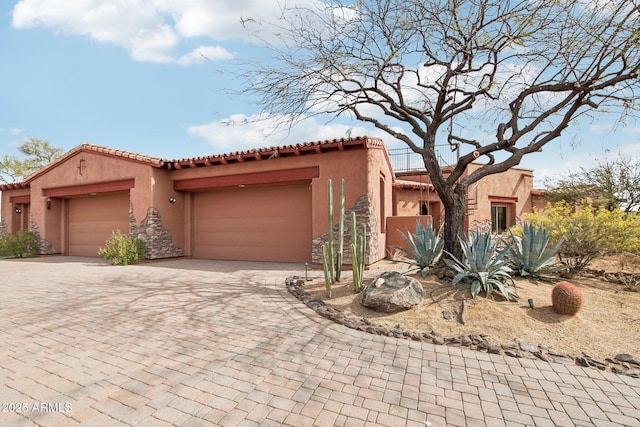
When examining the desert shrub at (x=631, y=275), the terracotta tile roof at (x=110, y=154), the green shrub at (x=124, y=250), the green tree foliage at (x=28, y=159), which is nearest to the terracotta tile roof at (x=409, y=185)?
the desert shrub at (x=631, y=275)

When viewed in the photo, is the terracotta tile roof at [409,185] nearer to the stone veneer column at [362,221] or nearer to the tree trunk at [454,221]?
the stone veneer column at [362,221]

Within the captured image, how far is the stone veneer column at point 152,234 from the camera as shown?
1234cm

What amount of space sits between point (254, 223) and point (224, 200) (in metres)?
1.78

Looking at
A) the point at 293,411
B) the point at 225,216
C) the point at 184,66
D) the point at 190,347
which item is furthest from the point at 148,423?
the point at 225,216

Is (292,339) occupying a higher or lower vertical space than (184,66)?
lower

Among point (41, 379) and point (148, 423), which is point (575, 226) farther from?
point (41, 379)

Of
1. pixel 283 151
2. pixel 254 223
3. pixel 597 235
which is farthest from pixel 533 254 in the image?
pixel 254 223

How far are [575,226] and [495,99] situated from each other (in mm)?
3724

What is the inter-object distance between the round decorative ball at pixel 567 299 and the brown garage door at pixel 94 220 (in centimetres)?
1563

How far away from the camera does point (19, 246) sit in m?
15.0

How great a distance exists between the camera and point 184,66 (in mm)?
8031

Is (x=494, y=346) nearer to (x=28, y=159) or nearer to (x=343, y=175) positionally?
(x=343, y=175)

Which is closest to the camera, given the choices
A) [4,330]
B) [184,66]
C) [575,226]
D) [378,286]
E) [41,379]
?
[41,379]

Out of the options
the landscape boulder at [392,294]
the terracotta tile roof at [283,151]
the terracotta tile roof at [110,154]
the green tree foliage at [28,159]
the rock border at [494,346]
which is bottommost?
the rock border at [494,346]
